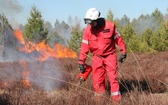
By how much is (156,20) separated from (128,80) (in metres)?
53.8

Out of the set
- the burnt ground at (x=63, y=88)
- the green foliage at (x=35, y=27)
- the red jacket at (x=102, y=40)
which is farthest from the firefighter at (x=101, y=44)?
the green foliage at (x=35, y=27)

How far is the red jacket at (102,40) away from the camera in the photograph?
19.6 ft

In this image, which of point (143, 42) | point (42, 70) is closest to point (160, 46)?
point (143, 42)

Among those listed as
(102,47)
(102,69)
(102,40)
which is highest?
(102,40)

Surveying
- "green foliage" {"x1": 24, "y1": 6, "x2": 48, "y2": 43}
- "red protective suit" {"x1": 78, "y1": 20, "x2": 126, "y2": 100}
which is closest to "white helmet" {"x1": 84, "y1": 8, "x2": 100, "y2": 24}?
"red protective suit" {"x1": 78, "y1": 20, "x2": 126, "y2": 100}

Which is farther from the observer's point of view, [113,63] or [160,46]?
[160,46]

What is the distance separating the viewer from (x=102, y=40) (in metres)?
5.98

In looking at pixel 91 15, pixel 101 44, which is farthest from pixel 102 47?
pixel 91 15

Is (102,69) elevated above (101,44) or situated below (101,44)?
below

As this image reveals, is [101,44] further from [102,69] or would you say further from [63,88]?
[63,88]

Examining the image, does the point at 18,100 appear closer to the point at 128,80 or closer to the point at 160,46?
the point at 128,80

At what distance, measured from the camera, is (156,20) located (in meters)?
59.4

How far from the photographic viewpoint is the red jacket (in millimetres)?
5980

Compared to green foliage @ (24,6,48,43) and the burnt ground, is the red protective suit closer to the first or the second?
the burnt ground
